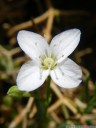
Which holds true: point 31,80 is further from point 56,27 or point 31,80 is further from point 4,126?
point 56,27

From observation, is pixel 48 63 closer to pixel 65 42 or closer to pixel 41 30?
pixel 65 42

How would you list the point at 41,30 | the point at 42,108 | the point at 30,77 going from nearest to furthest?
the point at 30,77
the point at 42,108
the point at 41,30

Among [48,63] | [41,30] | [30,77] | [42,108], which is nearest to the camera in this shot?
[30,77]

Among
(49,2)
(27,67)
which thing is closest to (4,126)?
(27,67)

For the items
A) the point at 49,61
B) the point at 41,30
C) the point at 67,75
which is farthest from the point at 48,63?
the point at 41,30

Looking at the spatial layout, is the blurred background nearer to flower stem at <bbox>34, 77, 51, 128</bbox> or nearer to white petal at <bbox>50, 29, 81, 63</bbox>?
flower stem at <bbox>34, 77, 51, 128</bbox>

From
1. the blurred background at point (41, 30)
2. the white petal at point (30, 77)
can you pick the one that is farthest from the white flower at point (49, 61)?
the blurred background at point (41, 30)

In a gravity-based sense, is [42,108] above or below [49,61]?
below

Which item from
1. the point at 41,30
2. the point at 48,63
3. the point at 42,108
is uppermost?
the point at 41,30
